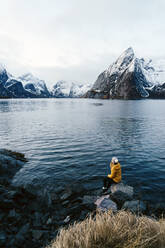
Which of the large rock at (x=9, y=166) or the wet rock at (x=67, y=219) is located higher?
the large rock at (x=9, y=166)

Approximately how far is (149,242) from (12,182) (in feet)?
35.6

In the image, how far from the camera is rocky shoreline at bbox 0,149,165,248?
6.63 m

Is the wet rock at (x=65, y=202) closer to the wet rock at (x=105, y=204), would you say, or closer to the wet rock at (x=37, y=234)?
the wet rock at (x=105, y=204)

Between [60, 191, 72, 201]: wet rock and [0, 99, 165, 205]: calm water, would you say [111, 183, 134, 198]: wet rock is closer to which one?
[0, 99, 165, 205]: calm water

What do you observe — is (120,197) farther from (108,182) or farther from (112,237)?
(112,237)

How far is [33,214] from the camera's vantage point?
8.16 meters

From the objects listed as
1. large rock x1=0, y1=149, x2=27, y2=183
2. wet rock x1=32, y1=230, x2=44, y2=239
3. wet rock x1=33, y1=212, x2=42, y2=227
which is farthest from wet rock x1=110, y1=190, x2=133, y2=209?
large rock x1=0, y1=149, x2=27, y2=183

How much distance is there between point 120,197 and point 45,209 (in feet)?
15.9

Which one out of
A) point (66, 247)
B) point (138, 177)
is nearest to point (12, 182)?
point (66, 247)

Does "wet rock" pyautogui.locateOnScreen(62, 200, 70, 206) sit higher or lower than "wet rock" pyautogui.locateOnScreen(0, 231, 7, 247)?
lower

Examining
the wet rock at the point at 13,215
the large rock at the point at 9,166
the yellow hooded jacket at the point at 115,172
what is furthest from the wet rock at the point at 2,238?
the yellow hooded jacket at the point at 115,172

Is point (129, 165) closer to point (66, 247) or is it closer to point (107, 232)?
point (107, 232)

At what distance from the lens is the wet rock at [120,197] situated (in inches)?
373

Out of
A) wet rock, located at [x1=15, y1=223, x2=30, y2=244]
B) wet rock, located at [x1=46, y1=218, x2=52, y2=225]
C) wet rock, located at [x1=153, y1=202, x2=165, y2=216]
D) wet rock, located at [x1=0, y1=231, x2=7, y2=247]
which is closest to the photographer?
wet rock, located at [x1=0, y1=231, x2=7, y2=247]
